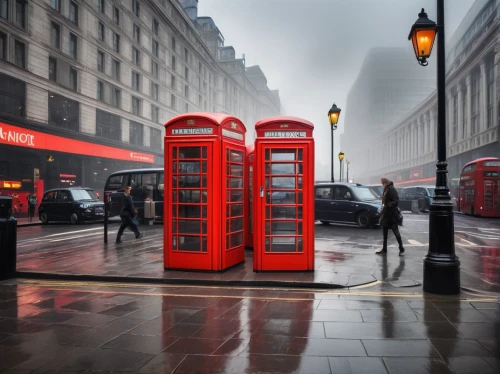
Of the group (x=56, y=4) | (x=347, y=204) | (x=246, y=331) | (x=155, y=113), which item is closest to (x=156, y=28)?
(x=155, y=113)

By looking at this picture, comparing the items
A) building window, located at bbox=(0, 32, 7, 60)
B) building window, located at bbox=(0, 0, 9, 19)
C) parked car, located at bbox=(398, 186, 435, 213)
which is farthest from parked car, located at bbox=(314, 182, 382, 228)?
building window, located at bbox=(0, 0, 9, 19)

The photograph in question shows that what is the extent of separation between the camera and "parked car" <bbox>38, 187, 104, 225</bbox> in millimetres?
19125

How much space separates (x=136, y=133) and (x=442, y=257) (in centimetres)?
3878

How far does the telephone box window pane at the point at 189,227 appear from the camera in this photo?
7273 mm

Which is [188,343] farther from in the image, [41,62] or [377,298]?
[41,62]

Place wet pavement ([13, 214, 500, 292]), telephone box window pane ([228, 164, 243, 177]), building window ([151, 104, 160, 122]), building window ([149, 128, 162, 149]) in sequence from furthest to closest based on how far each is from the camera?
building window ([149, 128, 162, 149]) → building window ([151, 104, 160, 122]) → telephone box window pane ([228, 164, 243, 177]) → wet pavement ([13, 214, 500, 292])

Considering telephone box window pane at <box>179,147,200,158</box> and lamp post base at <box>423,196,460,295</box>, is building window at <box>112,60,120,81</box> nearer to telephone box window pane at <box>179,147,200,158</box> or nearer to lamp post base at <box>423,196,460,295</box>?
telephone box window pane at <box>179,147,200,158</box>

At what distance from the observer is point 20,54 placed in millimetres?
26000

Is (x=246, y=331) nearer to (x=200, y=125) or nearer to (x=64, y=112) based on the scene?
(x=200, y=125)

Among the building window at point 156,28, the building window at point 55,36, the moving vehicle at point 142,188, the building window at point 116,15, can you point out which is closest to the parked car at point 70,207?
the moving vehicle at point 142,188

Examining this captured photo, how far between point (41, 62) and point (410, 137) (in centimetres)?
7382

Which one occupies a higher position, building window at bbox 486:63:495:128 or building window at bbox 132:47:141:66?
building window at bbox 132:47:141:66

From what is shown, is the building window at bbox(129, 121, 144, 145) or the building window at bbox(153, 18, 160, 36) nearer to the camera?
the building window at bbox(129, 121, 144, 145)

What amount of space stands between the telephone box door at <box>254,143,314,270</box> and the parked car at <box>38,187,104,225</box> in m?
14.5
